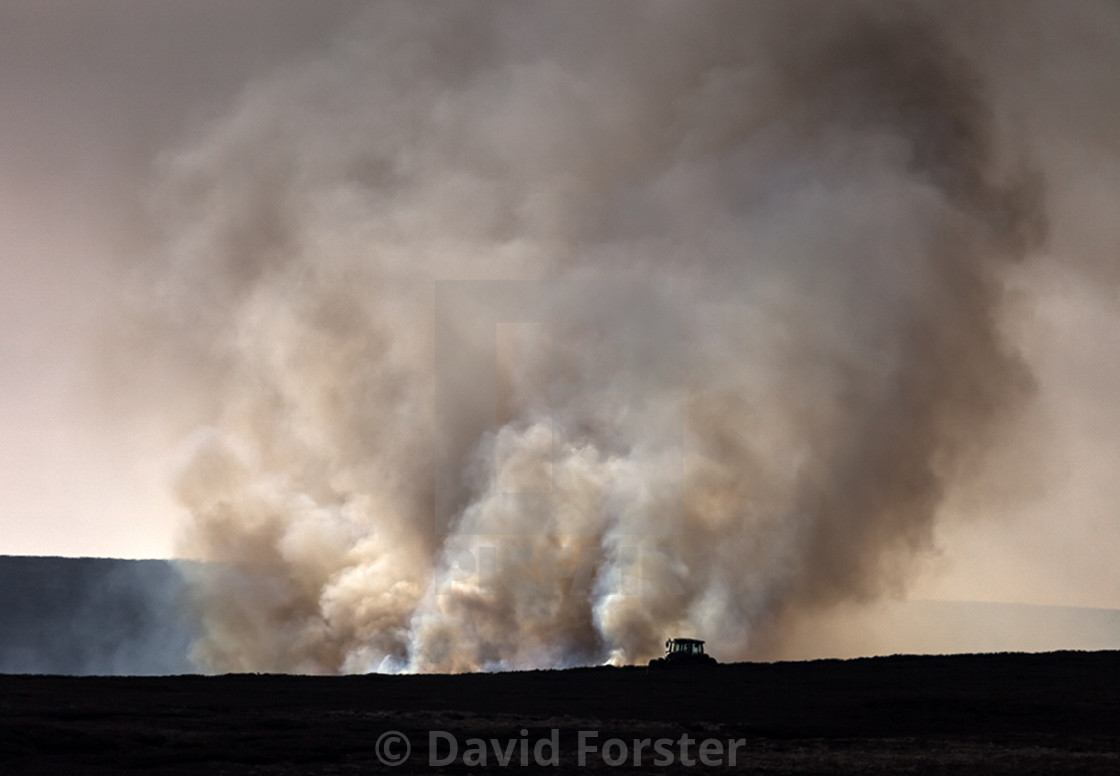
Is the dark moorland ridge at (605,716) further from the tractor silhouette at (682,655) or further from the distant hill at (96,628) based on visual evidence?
the distant hill at (96,628)

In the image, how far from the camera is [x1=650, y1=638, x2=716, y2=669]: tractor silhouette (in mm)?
81250

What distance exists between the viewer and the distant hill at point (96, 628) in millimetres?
131000

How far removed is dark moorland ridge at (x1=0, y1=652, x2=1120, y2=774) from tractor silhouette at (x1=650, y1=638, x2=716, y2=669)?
137 cm

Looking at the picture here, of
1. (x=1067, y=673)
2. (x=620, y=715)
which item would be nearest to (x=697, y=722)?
(x=620, y=715)

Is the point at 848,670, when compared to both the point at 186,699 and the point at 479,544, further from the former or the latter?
the point at 186,699

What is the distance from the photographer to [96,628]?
170 m

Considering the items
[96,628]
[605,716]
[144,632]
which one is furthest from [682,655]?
[96,628]

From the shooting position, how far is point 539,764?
4734 cm

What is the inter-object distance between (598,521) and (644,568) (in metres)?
6.52

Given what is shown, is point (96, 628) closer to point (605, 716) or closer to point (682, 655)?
point (682, 655)

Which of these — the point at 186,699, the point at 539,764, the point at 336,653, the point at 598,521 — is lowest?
the point at 539,764

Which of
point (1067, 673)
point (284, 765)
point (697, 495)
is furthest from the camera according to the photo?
point (697, 495)

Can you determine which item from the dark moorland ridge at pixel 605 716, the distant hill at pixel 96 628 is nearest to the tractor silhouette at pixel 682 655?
the dark moorland ridge at pixel 605 716

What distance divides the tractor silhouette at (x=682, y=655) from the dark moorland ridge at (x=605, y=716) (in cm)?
137
